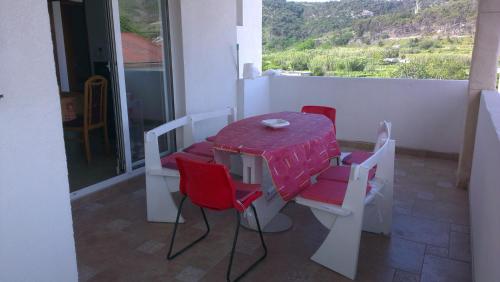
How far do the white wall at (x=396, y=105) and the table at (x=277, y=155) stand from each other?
2080 millimetres

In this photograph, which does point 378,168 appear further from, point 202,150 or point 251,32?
point 251,32

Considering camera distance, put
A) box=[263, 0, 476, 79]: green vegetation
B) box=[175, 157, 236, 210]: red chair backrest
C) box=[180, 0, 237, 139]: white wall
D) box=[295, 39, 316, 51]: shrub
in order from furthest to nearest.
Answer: box=[295, 39, 316, 51]: shrub → box=[263, 0, 476, 79]: green vegetation → box=[180, 0, 237, 139]: white wall → box=[175, 157, 236, 210]: red chair backrest

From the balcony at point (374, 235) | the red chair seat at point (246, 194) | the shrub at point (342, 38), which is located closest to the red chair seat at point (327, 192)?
the red chair seat at point (246, 194)

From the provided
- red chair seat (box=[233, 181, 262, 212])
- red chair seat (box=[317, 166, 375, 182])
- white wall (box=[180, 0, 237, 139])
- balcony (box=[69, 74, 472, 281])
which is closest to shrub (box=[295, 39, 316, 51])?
balcony (box=[69, 74, 472, 281])

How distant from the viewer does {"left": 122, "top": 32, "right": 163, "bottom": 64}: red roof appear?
3.71 meters

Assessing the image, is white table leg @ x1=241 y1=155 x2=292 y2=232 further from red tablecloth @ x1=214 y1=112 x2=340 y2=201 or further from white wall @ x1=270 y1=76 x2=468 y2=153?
white wall @ x1=270 y1=76 x2=468 y2=153

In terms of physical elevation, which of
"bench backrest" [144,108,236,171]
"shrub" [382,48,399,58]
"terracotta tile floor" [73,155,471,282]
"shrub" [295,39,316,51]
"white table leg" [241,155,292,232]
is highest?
"shrub" [295,39,316,51]

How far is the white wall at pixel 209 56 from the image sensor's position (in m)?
4.05

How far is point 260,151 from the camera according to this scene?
238 cm

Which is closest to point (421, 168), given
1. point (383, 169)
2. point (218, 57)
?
point (383, 169)

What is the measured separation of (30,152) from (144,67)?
2444 mm

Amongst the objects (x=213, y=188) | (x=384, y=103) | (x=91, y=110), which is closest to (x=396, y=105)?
(x=384, y=103)

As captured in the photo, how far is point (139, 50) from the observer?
153 inches

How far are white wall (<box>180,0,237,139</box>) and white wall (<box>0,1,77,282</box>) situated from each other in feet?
7.86
